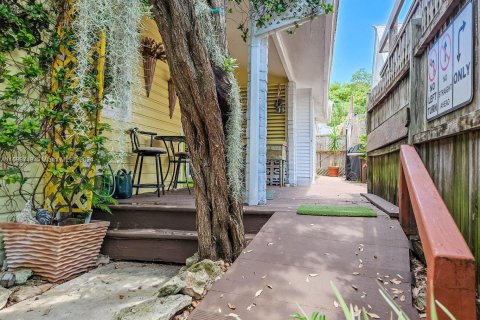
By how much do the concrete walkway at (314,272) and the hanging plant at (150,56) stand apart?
303cm

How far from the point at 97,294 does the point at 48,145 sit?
4.14 ft

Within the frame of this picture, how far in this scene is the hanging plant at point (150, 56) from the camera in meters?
4.22

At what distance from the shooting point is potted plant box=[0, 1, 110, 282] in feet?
7.84

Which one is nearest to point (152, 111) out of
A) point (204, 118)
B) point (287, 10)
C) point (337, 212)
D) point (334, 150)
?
point (287, 10)

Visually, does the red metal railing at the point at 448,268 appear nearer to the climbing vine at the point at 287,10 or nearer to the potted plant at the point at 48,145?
the potted plant at the point at 48,145

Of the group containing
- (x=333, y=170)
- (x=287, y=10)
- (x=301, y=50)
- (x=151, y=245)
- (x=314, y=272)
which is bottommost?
(x=151, y=245)

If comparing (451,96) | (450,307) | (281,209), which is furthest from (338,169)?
(450,307)

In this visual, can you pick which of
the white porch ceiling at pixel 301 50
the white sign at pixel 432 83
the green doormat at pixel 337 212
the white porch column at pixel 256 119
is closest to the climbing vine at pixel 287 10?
the white porch column at pixel 256 119

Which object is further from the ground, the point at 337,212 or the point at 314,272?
the point at 337,212

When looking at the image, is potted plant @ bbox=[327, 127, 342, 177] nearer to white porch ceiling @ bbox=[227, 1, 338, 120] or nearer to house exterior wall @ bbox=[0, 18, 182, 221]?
white porch ceiling @ bbox=[227, 1, 338, 120]

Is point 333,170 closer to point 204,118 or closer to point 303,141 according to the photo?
point 303,141

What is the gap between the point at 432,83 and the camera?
2.00 m

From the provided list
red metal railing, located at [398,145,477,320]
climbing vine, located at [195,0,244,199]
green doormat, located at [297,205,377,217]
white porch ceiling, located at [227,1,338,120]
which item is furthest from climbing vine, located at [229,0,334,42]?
red metal railing, located at [398,145,477,320]

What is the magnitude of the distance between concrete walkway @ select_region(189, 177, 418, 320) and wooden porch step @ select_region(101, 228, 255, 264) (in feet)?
2.21
